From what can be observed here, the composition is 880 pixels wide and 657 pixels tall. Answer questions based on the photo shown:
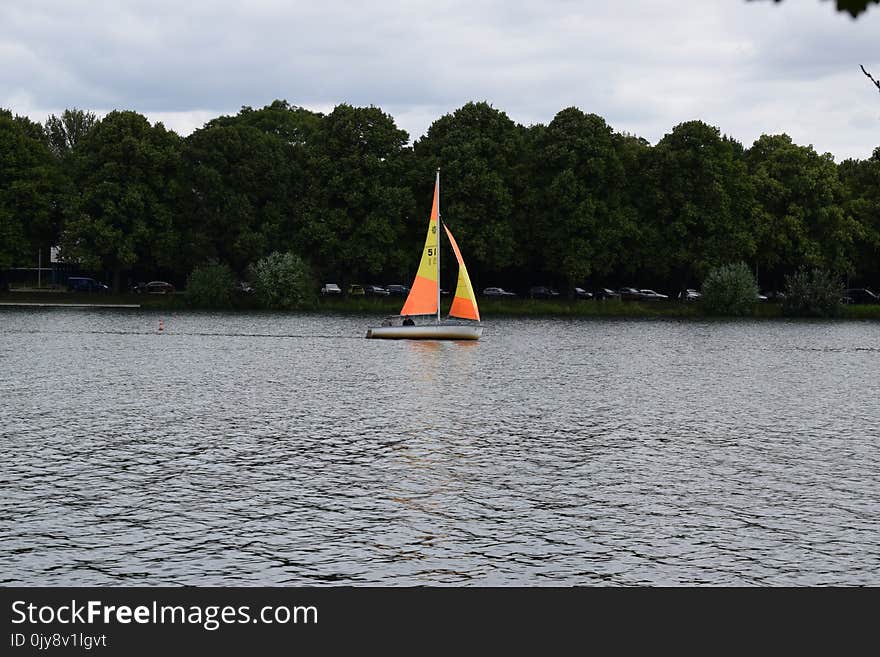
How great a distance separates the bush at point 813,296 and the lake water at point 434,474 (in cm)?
6574

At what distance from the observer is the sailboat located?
253ft

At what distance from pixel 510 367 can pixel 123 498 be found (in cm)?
3709

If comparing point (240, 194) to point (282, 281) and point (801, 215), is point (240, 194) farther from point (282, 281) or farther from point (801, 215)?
point (801, 215)

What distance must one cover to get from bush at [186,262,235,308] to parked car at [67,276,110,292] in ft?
113

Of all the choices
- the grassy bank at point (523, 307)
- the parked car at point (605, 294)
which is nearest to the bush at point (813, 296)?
the grassy bank at point (523, 307)

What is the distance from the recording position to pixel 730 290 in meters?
117

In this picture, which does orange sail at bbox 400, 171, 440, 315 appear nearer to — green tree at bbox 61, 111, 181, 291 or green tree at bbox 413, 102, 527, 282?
green tree at bbox 413, 102, 527, 282

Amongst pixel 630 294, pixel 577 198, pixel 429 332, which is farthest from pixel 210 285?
pixel 630 294

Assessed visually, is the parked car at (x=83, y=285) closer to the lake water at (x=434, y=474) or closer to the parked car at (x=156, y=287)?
the parked car at (x=156, y=287)

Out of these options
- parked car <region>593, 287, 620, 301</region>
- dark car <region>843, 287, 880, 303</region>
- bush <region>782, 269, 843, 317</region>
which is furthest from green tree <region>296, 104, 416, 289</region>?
dark car <region>843, 287, 880, 303</region>

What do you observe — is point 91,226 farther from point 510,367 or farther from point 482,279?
point 510,367

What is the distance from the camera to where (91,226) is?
4717 inches

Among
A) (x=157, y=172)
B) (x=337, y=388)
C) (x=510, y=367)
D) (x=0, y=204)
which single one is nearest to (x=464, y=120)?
(x=157, y=172)

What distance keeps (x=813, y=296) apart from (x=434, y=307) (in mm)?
61239
